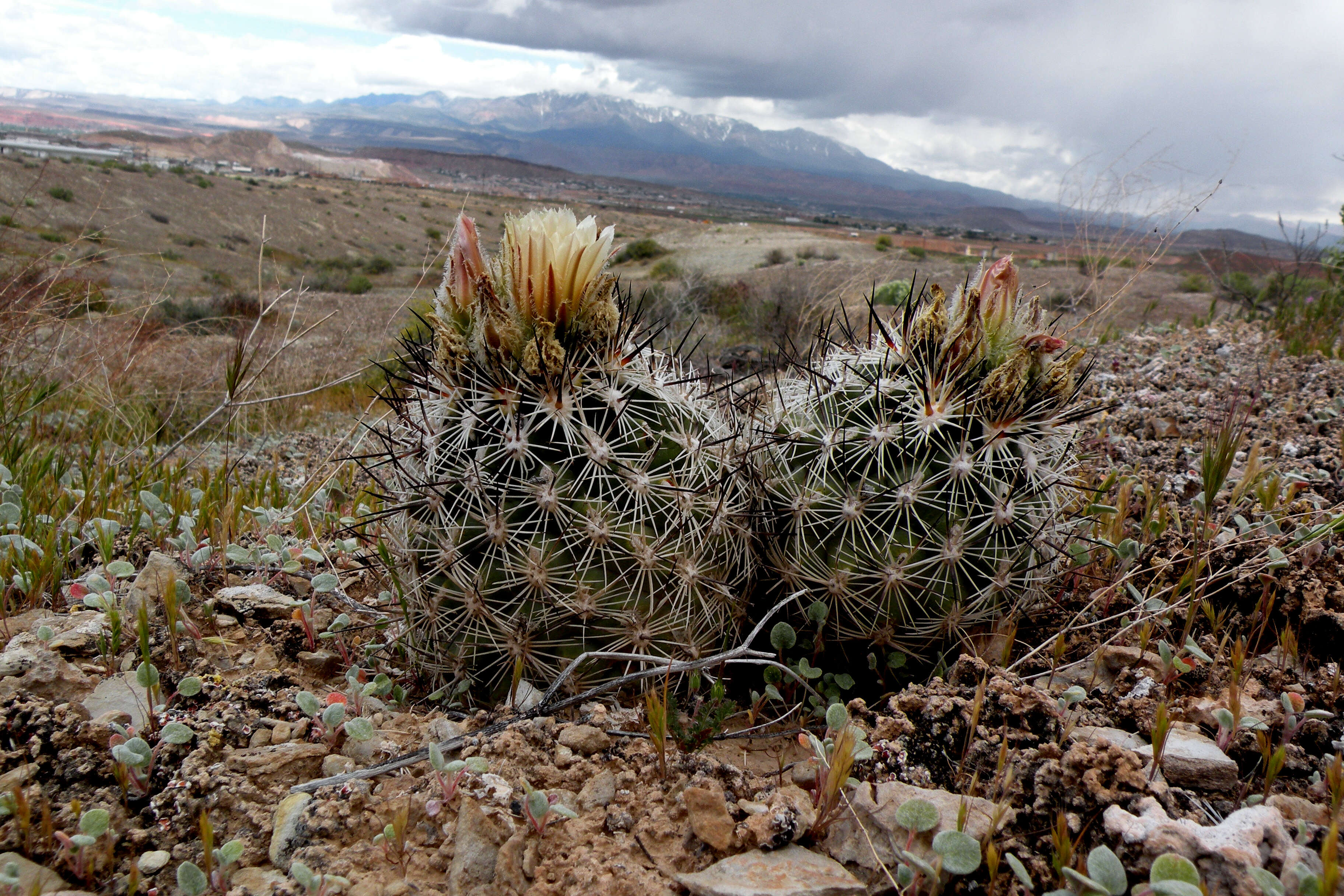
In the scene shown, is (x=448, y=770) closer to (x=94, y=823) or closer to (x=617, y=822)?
(x=617, y=822)

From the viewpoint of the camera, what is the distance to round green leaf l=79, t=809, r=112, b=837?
5.32 ft

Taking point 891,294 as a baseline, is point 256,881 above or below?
below

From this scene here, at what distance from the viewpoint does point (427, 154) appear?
625 ft

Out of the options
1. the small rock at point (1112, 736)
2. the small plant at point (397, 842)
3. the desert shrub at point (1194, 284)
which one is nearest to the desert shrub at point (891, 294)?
the small rock at point (1112, 736)

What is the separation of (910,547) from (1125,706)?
70cm

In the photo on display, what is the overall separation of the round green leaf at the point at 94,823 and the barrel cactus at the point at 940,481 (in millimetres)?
1819

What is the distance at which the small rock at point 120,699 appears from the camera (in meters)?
2.12

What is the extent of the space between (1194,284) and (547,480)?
78.2 feet

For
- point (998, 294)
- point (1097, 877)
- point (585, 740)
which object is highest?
point (998, 294)

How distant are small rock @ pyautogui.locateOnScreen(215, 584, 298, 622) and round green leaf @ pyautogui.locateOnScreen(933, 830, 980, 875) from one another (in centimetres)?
230

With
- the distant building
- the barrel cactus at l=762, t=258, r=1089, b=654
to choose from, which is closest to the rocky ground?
the barrel cactus at l=762, t=258, r=1089, b=654

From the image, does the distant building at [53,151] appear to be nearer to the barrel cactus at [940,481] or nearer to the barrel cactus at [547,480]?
the barrel cactus at [547,480]

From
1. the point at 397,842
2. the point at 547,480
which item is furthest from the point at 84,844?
the point at 547,480

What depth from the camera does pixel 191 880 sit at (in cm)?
157
